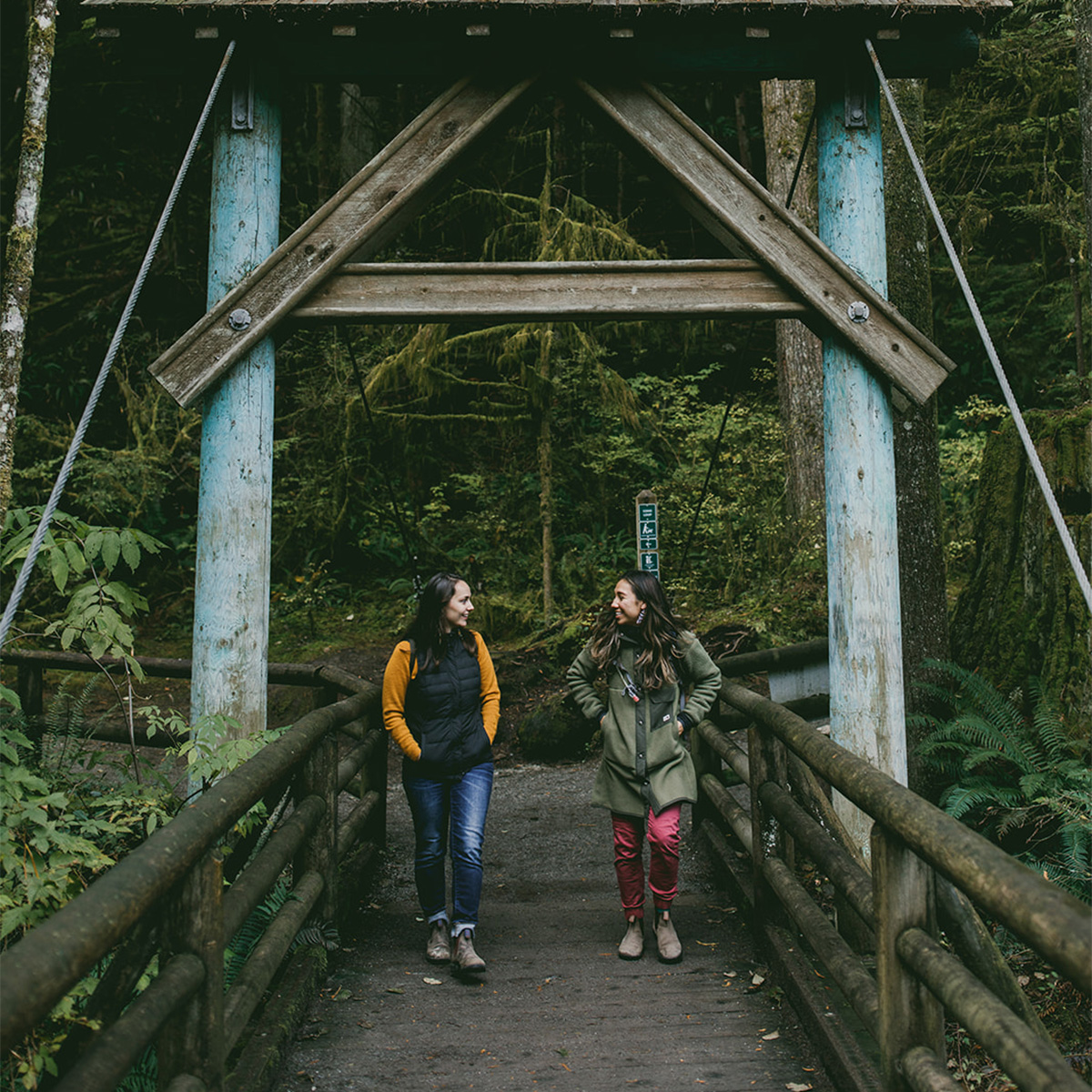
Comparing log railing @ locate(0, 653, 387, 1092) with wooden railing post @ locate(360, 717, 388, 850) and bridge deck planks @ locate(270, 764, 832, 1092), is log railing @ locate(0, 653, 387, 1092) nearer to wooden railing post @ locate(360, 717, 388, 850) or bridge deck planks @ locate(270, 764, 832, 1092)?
bridge deck planks @ locate(270, 764, 832, 1092)

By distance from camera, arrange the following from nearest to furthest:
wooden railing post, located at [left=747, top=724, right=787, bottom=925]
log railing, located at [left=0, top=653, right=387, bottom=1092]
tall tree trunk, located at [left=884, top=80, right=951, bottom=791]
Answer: log railing, located at [left=0, top=653, right=387, bottom=1092], wooden railing post, located at [left=747, top=724, right=787, bottom=925], tall tree trunk, located at [left=884, top=80, right=951, bottom=791]

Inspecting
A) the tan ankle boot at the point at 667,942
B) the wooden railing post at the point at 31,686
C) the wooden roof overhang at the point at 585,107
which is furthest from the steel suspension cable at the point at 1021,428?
the wooden railing post at the point at 31,686

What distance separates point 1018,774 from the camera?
5.99 metres

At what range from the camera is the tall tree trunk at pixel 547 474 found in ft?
38.5

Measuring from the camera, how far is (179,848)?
8.26ft

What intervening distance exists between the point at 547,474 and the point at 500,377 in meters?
1.70

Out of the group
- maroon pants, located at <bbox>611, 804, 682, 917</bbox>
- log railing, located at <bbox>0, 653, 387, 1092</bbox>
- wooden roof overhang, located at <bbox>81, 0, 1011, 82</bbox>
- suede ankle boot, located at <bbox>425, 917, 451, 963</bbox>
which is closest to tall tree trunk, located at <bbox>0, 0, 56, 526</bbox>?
wooden roof overhang, located at <bbox>81, 0, 1011, 82</bbox>

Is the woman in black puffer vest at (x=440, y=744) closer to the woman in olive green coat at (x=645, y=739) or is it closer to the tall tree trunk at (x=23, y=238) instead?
the woman in olive green coat at (x=645, y=739)

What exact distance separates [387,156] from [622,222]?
8063mm

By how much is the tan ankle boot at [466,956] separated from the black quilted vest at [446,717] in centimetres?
71

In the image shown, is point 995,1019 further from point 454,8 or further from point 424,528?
point 424,528

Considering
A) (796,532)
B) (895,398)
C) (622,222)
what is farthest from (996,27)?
(895,398)

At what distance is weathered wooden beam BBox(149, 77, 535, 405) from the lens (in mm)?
4609

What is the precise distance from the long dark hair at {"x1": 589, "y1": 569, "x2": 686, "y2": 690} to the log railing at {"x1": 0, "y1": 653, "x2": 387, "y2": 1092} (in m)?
1.27
